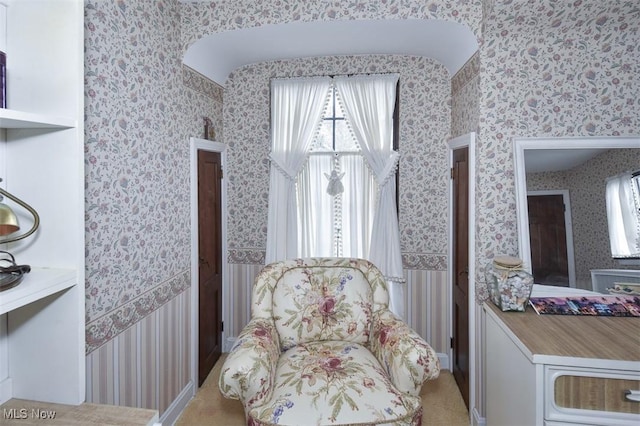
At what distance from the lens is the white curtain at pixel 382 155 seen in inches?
128

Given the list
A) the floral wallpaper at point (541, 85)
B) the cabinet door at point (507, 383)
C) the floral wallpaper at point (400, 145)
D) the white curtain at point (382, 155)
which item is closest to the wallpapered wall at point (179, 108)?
the floral wallpaper at point (541, 85)

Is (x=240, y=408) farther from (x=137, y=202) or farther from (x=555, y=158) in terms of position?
Answer: (x=555, y=158)

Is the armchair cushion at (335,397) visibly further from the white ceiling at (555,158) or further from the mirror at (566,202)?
the white ceiling at (555,158)

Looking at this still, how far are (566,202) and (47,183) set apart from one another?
2593 millimetres

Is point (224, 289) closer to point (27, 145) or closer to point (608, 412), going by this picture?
point (27, 145)

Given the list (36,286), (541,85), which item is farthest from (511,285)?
(36,286)

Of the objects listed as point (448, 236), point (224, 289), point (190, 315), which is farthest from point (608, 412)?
point (224, 289)

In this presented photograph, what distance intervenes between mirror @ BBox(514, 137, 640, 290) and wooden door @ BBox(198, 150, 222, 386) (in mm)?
2341

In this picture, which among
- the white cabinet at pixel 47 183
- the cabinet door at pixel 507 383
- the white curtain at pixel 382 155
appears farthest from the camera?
the white curtain at pixel 382 155

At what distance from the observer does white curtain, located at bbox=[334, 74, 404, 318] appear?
3.26 m

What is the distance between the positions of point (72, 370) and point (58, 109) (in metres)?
0.81

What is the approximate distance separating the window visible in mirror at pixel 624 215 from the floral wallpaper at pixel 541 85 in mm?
353

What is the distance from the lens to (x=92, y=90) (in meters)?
1.81

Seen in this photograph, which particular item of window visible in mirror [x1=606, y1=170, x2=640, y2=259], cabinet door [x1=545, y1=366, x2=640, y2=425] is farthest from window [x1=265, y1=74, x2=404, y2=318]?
cabinet door [x1=545, y1=366, x2=640, y2=425]
